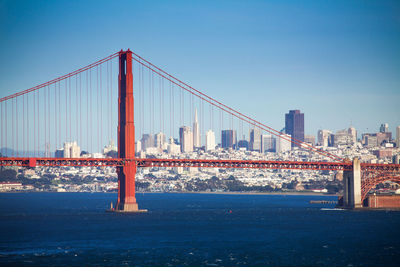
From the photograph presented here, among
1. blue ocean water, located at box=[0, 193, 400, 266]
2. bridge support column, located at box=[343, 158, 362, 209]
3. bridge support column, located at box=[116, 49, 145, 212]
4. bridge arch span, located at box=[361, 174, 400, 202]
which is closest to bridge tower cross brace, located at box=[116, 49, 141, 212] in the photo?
bridge support column, located at box=[116, 49, 145, 212]

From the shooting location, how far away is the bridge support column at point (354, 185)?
363 feet

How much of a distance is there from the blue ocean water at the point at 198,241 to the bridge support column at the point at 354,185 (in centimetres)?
Result: 1376

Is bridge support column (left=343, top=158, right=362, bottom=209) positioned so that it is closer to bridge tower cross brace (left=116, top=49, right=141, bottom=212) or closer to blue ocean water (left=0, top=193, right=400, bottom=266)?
blue ocean water (left=0, top=193, right=400, bottom=266)

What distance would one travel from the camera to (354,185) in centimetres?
11056

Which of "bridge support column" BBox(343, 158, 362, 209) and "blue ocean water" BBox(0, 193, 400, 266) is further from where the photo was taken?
"bridge support column" BBox(343, 158, 362, 209)

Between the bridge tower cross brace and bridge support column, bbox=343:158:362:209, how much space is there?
34992 mm

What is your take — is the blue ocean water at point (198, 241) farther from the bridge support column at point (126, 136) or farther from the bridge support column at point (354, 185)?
the bridge support column at point (354, 185)

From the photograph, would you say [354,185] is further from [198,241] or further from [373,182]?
[198,241]

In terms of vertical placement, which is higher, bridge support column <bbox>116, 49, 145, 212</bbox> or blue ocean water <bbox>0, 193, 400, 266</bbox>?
bridge support column <bbox>116, 49, 145, 212</bbox>

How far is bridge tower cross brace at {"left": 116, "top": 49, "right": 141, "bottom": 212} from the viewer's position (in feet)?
315

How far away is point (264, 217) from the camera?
3937 inches

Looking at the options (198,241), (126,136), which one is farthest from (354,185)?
(198,241)

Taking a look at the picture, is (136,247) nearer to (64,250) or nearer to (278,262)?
(64,250)

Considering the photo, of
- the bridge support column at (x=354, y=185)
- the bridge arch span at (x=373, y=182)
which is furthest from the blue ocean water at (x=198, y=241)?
the bridge arch span at (x=373, y=182)
